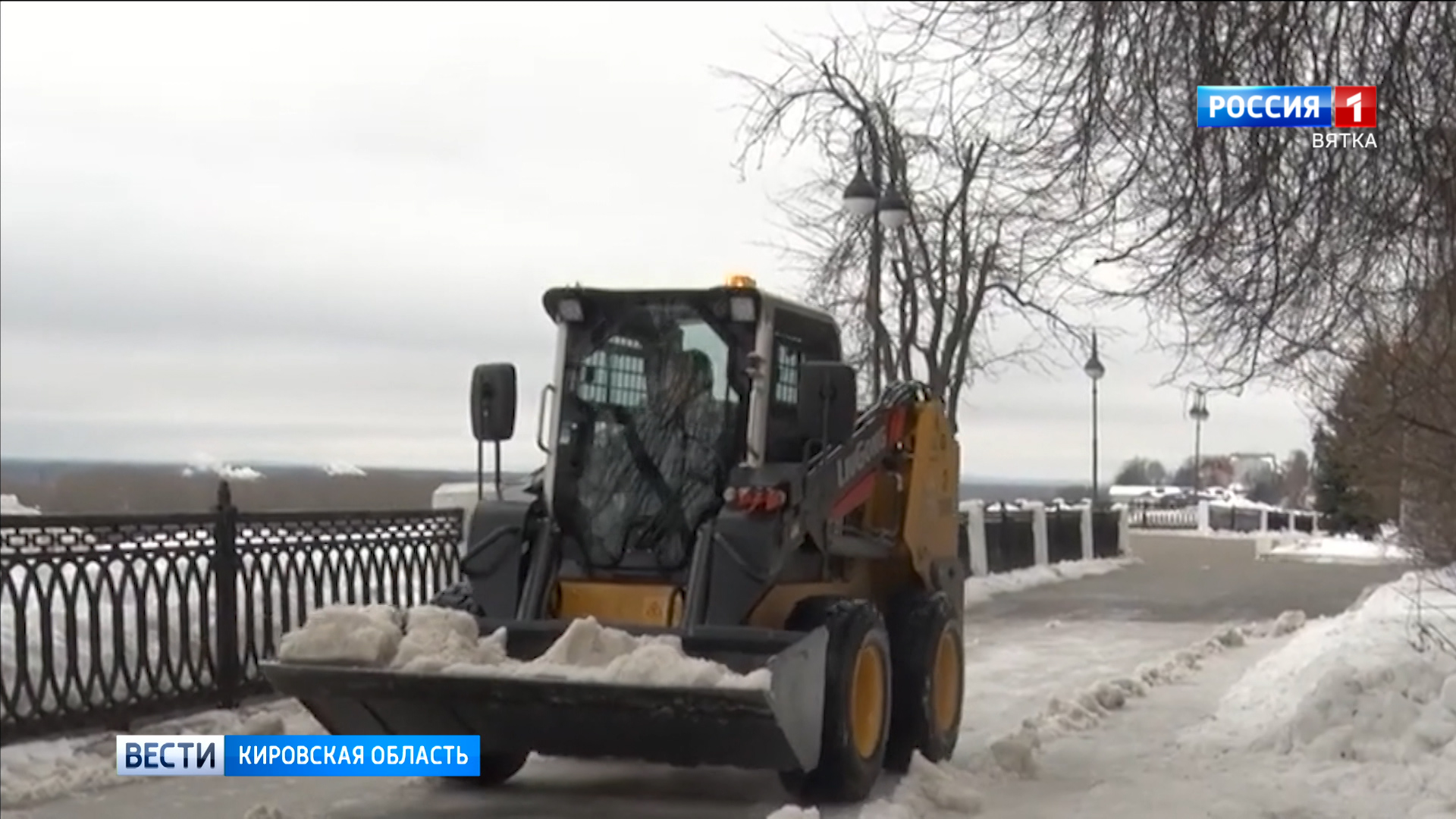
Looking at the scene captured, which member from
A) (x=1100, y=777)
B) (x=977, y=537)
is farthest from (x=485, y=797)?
(x=977, y=537)

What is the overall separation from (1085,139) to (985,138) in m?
3.22

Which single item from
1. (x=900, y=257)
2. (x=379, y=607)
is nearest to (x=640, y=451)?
(x=379, y=607)

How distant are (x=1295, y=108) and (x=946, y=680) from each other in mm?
3854

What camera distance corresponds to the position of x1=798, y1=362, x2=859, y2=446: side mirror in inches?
339

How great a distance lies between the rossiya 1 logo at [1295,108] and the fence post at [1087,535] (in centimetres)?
2219

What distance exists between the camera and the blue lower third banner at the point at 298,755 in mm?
8461

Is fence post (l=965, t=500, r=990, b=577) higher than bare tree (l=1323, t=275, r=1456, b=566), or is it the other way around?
bare tree (l=1323, t=275, r=1456, b=566)

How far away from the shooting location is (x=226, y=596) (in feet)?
37.6

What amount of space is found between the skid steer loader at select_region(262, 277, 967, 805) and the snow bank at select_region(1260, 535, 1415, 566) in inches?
947

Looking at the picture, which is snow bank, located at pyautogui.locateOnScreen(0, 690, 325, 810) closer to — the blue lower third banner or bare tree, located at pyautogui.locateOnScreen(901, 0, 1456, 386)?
the blue lower third banner

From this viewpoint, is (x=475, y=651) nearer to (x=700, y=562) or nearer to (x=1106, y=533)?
(x=700, y=562)

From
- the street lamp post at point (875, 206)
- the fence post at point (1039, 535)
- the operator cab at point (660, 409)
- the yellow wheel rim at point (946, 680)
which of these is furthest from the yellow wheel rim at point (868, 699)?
the fence post at point (1039, 535)

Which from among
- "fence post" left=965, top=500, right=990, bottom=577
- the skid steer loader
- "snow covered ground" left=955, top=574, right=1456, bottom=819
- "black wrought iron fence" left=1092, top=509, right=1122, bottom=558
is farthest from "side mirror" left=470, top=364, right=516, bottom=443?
"black wrought iron fence" left=1092, top=509, right=1122, bottom=558

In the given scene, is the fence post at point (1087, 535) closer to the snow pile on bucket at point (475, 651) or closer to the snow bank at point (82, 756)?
the snow bank at point (82, 756)
